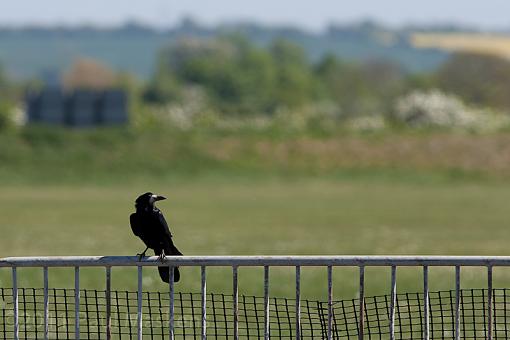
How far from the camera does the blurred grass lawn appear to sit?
853 inches

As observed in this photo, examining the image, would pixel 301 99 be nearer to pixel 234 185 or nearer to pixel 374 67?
pixel 374 67

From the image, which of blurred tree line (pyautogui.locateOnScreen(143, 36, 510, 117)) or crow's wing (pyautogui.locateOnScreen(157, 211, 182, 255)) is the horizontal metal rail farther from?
blurred tree line (pyautogui.locateOnScreen(143, 36, 510, 117))

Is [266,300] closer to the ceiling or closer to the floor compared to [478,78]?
closer to the floor

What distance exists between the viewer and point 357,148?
60.8 meters

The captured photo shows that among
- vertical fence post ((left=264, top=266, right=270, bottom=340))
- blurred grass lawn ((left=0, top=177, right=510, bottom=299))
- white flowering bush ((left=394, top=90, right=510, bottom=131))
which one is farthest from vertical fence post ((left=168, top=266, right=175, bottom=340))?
white flowering bush ((left=394, top=90, right=510, bottom=131))

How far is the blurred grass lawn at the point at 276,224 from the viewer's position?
21.7m

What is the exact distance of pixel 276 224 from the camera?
1366 inches

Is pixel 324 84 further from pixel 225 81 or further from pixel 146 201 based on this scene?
pixel 146 201

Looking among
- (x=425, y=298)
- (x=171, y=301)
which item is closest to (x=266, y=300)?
(x=171, y=301)

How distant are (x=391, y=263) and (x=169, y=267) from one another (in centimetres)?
142

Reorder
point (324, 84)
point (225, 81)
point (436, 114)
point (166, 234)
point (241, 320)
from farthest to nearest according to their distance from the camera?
point (324, 84), point (225, 81), point (436, 114), point (241, 320), point (166, 234)

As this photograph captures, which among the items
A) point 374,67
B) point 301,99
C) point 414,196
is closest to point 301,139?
point 414,196

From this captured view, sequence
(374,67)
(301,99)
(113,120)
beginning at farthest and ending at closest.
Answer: (374,67)
(301,99)
(113,120)

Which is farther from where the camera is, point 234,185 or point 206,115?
point 206,115
